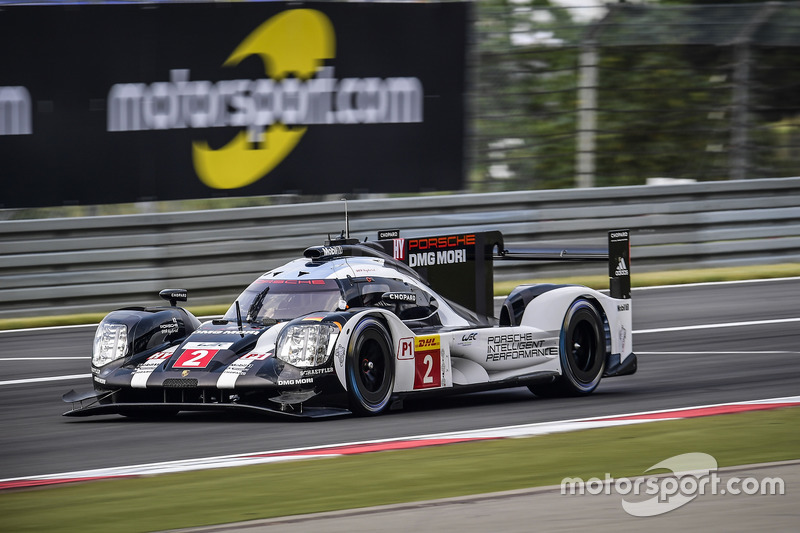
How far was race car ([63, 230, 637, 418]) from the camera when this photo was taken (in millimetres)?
8195

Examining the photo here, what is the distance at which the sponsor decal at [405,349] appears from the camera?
28.4 ft

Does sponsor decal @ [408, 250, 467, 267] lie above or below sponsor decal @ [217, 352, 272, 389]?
above

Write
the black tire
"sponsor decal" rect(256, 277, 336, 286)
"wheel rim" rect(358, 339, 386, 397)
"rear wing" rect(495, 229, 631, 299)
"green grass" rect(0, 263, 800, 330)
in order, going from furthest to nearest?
"green grass" rect(0, 263, 800, 330)
"rear wing" rect(495, 229, 631, 299)
"sponsor decal" rect(256, 277, 336, 286)
"wheel rim" rect(358, 339, 386, 397)
the black tire

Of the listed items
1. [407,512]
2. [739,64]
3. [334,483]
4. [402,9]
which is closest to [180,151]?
[402,9]

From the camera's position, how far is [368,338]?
8.45 m

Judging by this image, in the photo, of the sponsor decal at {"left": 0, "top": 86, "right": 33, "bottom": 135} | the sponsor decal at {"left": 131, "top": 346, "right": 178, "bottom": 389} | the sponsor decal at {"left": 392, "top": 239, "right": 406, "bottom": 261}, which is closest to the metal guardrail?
the sponsor decal at {"left": 0, "top": 86, "right": 33, "bottom": 135}

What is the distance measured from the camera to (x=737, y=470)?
20.3ft

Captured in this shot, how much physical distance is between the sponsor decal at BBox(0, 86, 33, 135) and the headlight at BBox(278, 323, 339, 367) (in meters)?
7.15

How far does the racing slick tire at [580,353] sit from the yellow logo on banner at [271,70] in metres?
6.17

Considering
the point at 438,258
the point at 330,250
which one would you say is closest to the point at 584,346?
the point at 438,258

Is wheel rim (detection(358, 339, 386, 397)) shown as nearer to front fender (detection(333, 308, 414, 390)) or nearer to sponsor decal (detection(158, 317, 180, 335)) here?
front fender (detection(333, 308, 414, 390))

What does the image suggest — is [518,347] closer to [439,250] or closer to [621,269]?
[439,250]

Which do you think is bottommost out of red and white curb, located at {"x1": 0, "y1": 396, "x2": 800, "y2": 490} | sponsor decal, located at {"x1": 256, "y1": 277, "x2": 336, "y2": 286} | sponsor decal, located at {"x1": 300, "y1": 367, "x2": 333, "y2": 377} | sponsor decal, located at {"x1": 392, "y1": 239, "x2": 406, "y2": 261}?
red and white curb, located at {"x1": 0, "y1": 396, "x2": 800, "y2": 490}

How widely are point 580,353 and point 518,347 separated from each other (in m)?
0.76
